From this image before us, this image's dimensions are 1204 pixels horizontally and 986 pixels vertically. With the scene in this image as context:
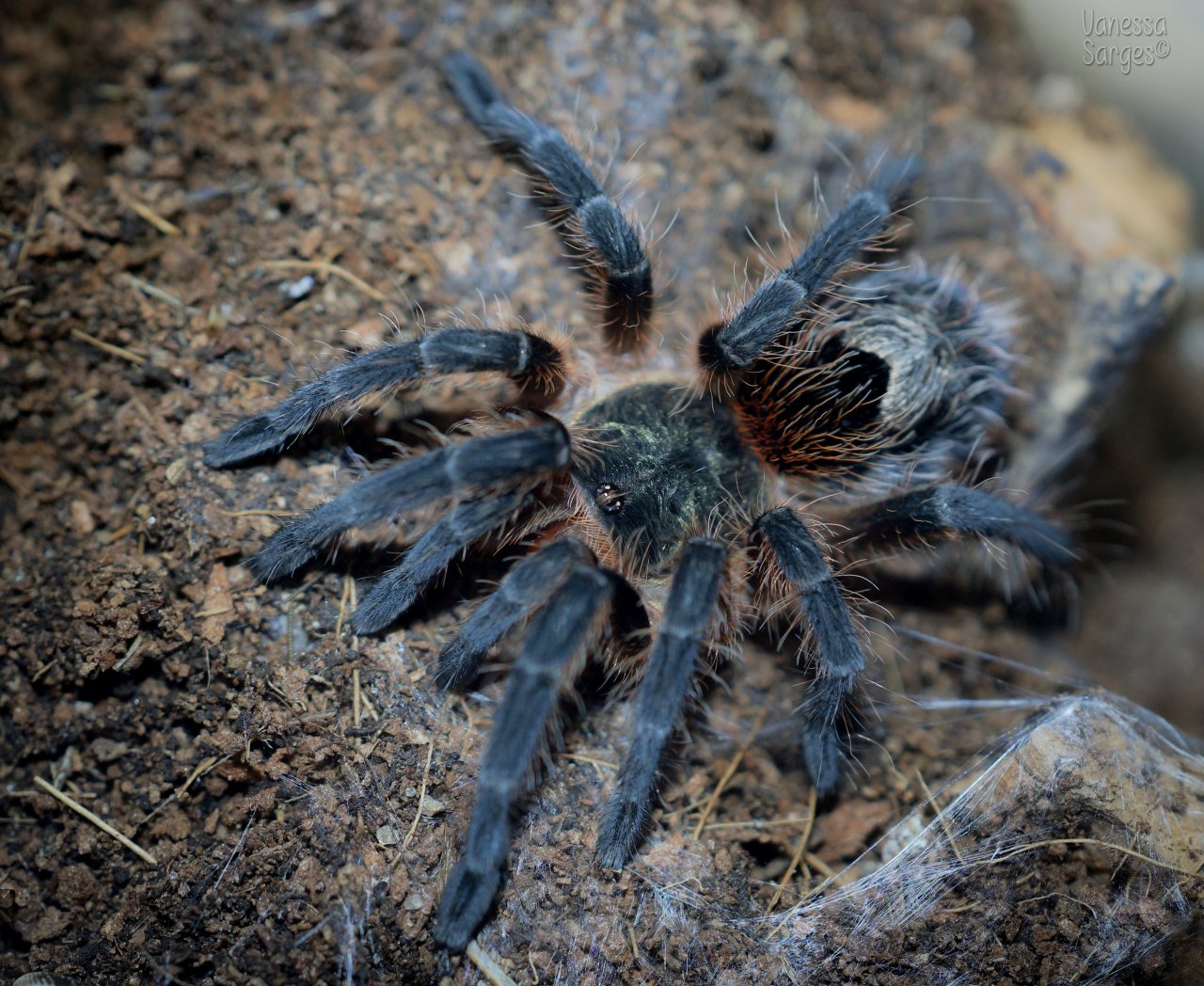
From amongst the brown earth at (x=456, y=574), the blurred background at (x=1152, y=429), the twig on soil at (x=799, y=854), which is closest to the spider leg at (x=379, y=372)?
the brown earth at (x=456, y=574)

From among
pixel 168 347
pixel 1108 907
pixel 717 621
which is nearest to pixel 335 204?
pixel 168 347

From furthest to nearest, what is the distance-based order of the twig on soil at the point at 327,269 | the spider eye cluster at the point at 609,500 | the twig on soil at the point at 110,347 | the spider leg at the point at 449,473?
the twig on soil at the point at 327,269, the twig on soil at the point at 110,347, the spider eye cluster at the point at 609,500, the spider leg at the point at 449,473

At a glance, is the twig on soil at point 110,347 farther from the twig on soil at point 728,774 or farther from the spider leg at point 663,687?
the twig on soil at point 728,774

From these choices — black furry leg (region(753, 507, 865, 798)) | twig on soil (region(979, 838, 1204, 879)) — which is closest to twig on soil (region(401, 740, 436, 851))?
black furry leg (region(753, 507, 865, 798))

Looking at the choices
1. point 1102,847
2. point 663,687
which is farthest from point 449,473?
point 1102,847

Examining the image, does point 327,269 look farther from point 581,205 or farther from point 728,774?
point 728,774

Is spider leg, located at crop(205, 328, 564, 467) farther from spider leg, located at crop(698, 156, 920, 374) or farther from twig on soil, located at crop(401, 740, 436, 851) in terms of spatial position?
twig on soil, located at crop(401, 740, 436, 851)
